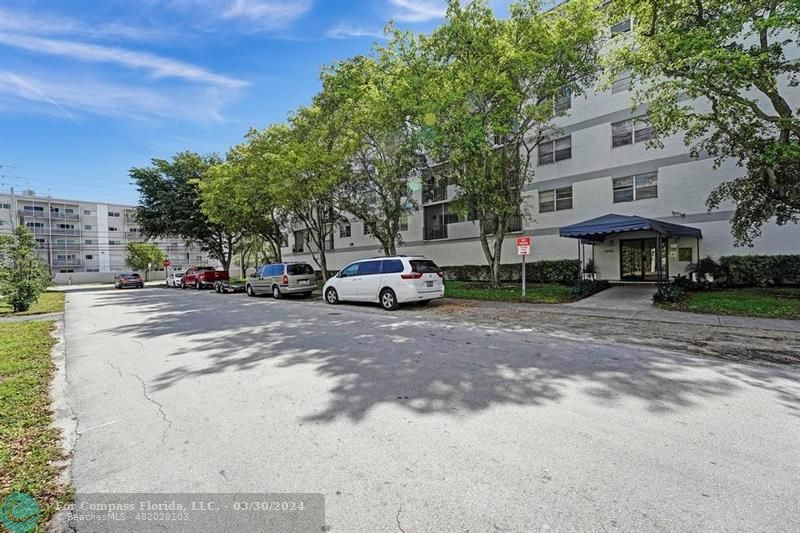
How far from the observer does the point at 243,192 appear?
22125mm

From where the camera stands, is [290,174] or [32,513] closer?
[32,513]

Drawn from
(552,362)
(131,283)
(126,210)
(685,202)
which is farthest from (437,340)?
(126,210)

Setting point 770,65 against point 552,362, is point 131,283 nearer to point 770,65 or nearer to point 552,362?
point 552,362

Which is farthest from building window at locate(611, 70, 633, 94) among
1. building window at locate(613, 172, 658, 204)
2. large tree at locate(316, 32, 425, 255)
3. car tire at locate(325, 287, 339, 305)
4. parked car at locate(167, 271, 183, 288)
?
parked car at locate(167, 271, 183, 288)

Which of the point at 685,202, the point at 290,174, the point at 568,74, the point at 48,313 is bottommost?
the point at 48,313

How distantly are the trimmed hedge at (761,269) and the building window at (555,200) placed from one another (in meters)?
7.17

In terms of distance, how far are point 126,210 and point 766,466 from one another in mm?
87068

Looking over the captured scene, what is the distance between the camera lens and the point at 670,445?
3.31 metres

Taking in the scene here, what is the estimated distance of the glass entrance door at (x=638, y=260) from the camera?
18.9m

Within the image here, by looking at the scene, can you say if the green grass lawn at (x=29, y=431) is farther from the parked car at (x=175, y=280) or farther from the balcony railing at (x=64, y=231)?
the balcony railing at (x=64, y=231)

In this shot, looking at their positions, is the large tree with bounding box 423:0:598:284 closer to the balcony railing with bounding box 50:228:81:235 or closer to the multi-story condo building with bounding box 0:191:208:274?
the multi-story condo building with bounding box 0:191:208:274

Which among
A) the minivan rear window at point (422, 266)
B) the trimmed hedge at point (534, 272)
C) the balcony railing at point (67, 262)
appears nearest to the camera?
the minivan rear window at point (422, 266)

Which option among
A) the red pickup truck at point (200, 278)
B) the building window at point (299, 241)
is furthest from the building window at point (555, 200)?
the building window at point (299, 241)

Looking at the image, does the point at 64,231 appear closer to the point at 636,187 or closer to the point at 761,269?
the point at 636,187
